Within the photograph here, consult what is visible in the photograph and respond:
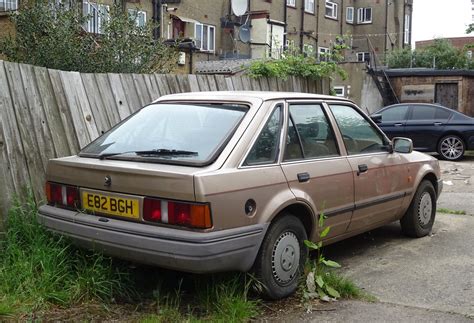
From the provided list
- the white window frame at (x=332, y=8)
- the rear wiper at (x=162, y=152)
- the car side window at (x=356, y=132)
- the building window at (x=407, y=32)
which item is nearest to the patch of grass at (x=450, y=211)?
the car side window at (x=356, y=132)

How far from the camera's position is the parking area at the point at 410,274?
412 cm

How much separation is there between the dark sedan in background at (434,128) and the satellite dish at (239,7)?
1306cm

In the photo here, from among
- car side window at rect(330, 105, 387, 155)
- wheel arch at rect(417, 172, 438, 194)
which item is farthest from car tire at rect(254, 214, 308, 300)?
wheel arch at rect(417, 172, 438, 194)

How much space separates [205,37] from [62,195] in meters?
23.8

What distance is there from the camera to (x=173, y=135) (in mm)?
4410

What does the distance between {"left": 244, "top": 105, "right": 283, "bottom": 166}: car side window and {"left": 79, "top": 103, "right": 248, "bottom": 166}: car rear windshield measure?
22cm

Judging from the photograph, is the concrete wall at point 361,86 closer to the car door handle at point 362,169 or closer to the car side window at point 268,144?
the car door handle at point 362,169

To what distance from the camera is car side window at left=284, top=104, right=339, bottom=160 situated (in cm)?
466

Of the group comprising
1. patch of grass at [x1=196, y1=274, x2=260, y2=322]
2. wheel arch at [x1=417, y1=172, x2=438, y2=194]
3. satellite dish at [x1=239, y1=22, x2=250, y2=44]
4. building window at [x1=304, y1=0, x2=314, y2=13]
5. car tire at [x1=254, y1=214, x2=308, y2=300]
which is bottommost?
patch of grass at [x1=196, y1=274, x2=260, y2=322]

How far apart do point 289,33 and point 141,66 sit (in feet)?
78.2

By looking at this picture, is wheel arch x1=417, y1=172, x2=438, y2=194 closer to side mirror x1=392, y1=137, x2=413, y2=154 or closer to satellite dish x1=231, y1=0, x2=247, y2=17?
side mirror x1=392, y1=137, x2=413, y2=154

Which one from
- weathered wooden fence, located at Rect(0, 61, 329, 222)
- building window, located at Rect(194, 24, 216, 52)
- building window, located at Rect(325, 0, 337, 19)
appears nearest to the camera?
weathered wooden fence, located at Rect(0, 61, 329, 222)

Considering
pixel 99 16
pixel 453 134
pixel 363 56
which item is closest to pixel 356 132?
pixel 99 16

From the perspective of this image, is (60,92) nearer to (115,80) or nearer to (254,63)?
(115,80)
